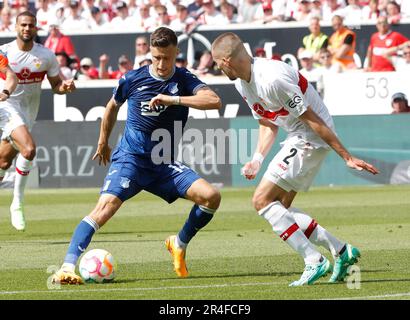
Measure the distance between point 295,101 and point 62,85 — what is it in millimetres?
6278

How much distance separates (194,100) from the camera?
1035 centimetres

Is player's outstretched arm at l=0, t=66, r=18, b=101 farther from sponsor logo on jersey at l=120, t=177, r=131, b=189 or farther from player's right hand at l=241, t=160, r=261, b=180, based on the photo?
player's right hand at l=241, t=160, r=261, b=180

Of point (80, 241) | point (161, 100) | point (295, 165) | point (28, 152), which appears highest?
point (161, 100)

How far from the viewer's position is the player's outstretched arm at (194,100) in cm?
998

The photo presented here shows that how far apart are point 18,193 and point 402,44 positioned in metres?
11.8

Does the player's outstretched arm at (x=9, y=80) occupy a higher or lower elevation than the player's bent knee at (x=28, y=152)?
higher

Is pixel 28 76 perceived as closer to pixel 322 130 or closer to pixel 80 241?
pixel 80 241

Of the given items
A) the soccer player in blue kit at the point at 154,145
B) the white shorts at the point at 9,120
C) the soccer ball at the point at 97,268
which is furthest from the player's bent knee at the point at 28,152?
the soccer ball at the point at 97,268

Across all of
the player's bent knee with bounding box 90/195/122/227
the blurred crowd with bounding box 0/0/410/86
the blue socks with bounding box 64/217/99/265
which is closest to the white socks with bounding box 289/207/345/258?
the player's bent knee with bounding box 90/195/122/227

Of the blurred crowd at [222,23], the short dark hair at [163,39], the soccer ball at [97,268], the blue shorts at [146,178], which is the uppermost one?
the short dark hair at [163,39]

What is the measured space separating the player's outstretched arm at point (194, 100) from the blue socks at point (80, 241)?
125cm

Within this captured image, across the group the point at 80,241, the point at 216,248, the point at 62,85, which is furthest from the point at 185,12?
the point at 80,241

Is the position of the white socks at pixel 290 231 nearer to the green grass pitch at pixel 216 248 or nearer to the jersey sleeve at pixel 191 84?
the green grass pitch at pixel 216 248
